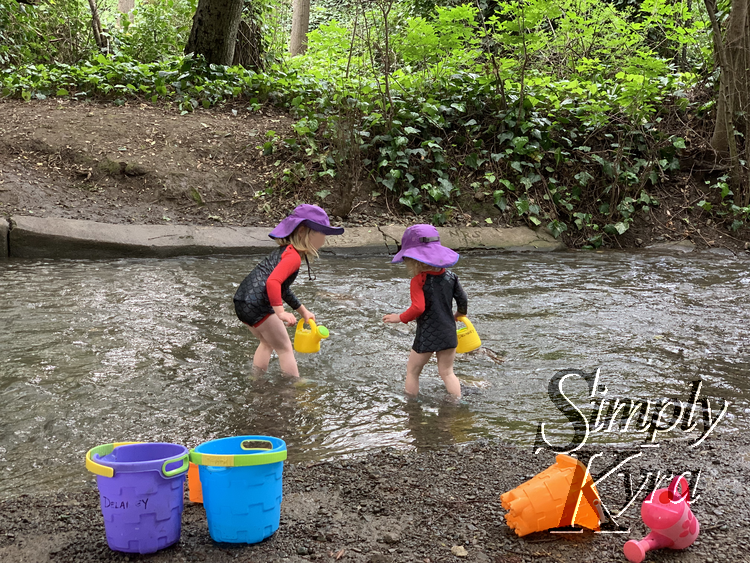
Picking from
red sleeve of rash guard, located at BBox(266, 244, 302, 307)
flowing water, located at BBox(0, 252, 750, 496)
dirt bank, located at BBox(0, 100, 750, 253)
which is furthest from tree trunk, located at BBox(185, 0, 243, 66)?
red sleeve of rash guard, located at BBox(266, 244, 302, 307)

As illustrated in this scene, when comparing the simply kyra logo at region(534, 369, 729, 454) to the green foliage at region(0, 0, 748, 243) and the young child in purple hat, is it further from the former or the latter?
the green foliage at region(0, 0, 748, 243)

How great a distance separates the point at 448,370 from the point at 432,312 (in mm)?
416

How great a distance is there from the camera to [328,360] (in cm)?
515

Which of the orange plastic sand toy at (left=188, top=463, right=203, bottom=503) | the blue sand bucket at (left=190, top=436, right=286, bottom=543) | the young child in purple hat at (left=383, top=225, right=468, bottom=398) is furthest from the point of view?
the young child in purple hat at (left=383, top=225, right=468, bottom=398)

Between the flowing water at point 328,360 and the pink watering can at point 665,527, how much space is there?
3.88 ft

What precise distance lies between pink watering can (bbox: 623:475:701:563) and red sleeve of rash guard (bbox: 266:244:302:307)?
2.66 metres

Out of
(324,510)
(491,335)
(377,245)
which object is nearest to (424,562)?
(324,510)

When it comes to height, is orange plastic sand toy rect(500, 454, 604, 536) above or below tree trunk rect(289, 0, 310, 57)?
below

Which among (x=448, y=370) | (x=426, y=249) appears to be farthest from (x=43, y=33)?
(x=448, y=370)

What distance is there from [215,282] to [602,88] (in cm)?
922

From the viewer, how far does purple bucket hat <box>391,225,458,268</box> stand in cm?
410

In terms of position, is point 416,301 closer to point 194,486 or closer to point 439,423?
point 439,423

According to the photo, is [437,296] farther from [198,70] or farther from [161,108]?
[198,70]

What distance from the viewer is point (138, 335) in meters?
5.45
